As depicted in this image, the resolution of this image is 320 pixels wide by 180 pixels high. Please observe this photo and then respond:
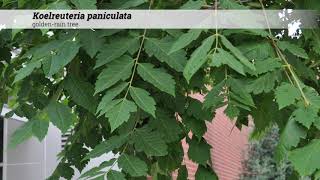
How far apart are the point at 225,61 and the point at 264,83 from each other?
0.26 m

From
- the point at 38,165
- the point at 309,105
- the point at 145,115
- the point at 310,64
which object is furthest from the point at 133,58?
the point at 38,165

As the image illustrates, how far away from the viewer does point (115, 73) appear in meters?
2.09

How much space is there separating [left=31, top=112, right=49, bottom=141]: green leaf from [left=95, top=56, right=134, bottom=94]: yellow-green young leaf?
0.27m

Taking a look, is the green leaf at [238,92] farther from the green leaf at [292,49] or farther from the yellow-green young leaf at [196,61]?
the green leaf at [292,49]

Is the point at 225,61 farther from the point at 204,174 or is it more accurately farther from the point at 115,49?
the point at 204,174

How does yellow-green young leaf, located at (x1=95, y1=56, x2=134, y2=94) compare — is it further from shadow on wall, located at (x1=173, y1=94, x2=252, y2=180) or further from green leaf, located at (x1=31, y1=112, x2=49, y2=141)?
shadow on wall, located at (x1=173, y1=94, x2=252, y2=180)

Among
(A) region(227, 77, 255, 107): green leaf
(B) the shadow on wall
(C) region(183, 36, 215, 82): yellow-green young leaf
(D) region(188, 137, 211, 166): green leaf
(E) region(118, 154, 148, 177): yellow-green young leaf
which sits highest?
(C) region(183, 36, 215, 82): yellow-green young leaf

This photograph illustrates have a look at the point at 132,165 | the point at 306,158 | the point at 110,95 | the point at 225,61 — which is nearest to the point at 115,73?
the point at 110,95

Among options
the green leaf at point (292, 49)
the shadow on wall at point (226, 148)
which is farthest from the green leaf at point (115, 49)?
the shadow on wall at point (226, 148)

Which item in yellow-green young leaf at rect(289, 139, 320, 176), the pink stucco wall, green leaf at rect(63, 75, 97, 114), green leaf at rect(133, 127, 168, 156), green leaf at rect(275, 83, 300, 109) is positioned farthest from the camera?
the pink stucco wall

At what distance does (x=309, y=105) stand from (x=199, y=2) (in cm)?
58

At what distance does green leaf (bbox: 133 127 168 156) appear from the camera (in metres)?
2.10

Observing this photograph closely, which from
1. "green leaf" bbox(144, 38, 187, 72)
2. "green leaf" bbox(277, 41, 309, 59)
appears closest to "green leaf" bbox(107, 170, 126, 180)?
"green leaf" bbox(144, 38, 187, 72)

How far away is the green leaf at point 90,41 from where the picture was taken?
7.45 ft
